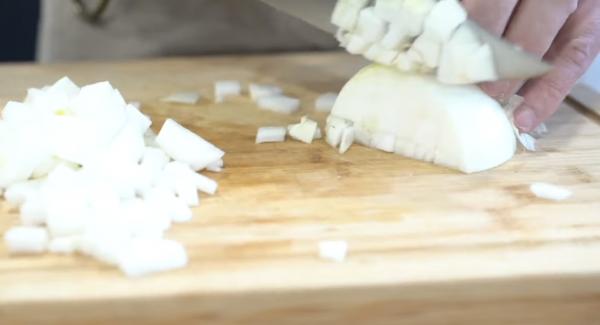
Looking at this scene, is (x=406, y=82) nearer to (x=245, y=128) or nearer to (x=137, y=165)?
(x=245, y=128)

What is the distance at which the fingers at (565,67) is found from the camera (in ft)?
3.98

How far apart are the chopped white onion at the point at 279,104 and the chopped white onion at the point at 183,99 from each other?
104 mm

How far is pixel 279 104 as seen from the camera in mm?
1368

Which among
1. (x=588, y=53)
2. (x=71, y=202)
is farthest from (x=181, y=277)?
(x=588, y=53)

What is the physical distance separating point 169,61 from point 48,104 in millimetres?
467

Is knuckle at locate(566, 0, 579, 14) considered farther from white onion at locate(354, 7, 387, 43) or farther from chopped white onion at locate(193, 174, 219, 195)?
chopped white onion at locate(193, 174, 219, 195)

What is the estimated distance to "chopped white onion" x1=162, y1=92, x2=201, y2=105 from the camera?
1.38m

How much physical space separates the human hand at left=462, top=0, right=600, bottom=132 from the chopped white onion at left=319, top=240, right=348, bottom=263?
39 cm

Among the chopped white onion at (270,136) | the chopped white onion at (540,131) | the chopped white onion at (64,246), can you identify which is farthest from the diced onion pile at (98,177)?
the chopped white onion at (540,131)

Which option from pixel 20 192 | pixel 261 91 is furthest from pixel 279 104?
pixel 20 192

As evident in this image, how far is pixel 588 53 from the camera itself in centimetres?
124

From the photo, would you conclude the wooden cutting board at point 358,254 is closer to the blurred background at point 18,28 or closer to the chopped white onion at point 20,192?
the chopped white onion at point 20,192

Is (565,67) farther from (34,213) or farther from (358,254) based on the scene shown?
(34,213)

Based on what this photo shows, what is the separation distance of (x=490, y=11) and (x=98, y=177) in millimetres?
559
